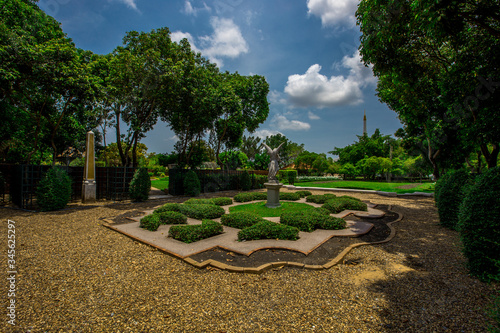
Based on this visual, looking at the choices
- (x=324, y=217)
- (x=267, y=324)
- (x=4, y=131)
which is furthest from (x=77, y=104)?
(x=267, y=324)

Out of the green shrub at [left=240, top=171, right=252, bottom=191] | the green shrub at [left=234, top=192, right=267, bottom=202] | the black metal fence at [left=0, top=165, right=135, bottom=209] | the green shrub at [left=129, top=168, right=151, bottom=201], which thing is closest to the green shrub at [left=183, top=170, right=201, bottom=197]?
the green shrub at [left=129, top=168, right=151, bottom=201]

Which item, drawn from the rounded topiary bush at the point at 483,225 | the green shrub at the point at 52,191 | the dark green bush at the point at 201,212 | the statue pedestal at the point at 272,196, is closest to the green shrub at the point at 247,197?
the statue pedestal at the point at 272,196

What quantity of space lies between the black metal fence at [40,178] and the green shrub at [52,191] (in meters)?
0.72

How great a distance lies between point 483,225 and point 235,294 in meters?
4.44

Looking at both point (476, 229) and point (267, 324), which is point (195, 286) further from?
point (476, 229)

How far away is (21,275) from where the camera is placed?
4.04 meters

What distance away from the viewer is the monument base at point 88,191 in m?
12.1

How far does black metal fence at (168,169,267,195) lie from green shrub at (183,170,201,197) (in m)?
0.64

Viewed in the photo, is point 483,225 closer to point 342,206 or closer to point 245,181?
point 342,206

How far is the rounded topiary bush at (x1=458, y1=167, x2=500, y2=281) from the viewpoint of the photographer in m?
3.80

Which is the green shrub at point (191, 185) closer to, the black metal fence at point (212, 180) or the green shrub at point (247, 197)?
the black metal fence at point (212, 180)

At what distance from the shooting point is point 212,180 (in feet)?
64.3

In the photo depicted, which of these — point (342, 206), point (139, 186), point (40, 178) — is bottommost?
point (342, 206)

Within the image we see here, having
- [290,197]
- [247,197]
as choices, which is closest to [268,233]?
[247,197]
